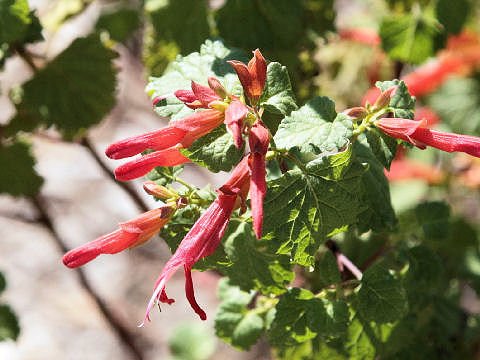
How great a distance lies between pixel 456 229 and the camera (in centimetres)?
170

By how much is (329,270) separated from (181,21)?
79 cm

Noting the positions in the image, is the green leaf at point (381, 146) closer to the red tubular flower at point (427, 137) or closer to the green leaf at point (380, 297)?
the red tubular flower at point (427, 137)

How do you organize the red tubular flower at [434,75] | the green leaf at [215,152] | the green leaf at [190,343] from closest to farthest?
the green leaf at [215,152]
the green leaf at [190,343]
the red tubular flower at [434,75]

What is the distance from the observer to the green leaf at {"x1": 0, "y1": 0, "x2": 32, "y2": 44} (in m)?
1.02

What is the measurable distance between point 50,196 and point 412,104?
1.99 metres

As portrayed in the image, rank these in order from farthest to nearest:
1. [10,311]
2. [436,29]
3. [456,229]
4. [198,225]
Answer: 1. [456,229]
2. [436,29]
3. [10,311]
4. [198,225]

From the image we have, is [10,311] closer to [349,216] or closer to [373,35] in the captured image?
[349,216]

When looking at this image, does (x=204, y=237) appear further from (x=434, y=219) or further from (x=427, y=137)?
(x=434, y=219)

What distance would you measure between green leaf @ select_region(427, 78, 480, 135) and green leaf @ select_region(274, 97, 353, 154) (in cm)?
123

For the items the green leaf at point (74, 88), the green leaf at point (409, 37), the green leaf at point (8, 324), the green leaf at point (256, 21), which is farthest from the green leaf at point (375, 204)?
the green leaf at point (8, 324)

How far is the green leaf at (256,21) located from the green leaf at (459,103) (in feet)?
2.85

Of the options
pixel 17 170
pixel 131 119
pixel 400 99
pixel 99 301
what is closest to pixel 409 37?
pixel 400 99

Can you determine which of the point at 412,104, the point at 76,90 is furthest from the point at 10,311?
the point at 412,104

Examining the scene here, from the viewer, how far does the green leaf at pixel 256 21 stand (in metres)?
1.21
